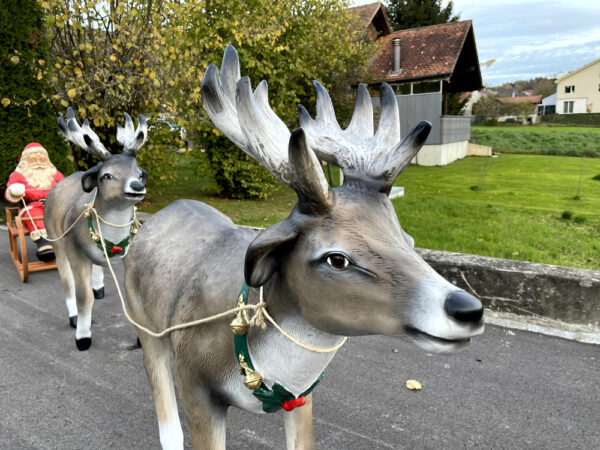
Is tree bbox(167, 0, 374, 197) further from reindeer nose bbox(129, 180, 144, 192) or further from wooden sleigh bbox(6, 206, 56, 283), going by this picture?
reindeer nose bbox(129, 180, 144, 192)

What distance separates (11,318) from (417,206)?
7.15m

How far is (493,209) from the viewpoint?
8812 millimetres

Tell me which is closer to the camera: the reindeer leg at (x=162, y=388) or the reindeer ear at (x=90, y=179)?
the reindeer leg at (x=162, y=388)

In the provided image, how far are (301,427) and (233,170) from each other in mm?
9090

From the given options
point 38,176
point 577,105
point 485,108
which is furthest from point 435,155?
point 577,105

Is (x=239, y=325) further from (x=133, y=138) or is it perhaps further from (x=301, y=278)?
(x=133, y=138)

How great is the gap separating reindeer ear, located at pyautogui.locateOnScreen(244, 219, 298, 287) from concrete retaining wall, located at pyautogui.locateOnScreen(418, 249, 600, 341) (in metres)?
3.44

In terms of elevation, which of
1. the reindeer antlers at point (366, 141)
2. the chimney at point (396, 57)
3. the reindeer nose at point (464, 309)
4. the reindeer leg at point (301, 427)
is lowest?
the reindeer leg at point (301, 427)

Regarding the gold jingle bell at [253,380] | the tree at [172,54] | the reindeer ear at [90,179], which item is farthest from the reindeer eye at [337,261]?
the tree at [172,54]

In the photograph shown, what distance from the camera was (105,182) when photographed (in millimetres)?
3596

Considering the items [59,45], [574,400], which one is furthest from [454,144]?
[574,400]

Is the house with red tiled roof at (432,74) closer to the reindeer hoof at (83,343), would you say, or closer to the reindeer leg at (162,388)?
the reindeer hoof at (83,343)

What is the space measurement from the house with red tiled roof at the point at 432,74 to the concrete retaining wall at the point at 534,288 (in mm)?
12057

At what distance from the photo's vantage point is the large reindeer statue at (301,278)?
4.28ft
